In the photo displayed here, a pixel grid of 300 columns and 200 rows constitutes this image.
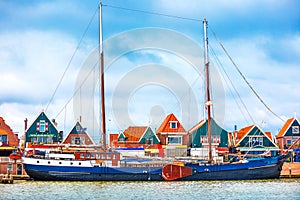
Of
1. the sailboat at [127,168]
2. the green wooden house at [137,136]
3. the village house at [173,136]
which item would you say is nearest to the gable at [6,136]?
the sailboat at [127,168]

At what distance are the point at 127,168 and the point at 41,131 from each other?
24004 millimetres

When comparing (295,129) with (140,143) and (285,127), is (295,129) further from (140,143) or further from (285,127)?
(140,143)

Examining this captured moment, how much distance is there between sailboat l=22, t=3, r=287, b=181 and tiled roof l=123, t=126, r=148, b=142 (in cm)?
2159

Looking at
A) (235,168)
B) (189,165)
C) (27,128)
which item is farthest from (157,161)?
(27,128)

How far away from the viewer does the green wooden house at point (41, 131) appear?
81688mm

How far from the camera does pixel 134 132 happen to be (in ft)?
293

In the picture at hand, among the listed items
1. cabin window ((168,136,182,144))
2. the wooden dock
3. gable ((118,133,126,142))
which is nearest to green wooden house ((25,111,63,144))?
gable ((118,133,126,142))

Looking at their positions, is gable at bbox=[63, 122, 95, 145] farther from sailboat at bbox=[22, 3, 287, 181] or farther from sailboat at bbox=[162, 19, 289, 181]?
sailboat at bbox=[162, 19, 289, 181]

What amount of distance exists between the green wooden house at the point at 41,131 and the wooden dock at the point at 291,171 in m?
35.4

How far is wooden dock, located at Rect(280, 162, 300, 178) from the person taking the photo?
70.0 meters

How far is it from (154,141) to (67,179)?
24.2 meters

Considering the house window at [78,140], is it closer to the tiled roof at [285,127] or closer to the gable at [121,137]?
the gable at [121,137]

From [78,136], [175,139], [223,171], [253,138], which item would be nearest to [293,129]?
[253,138]

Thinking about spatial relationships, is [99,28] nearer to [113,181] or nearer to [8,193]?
[113,181]
